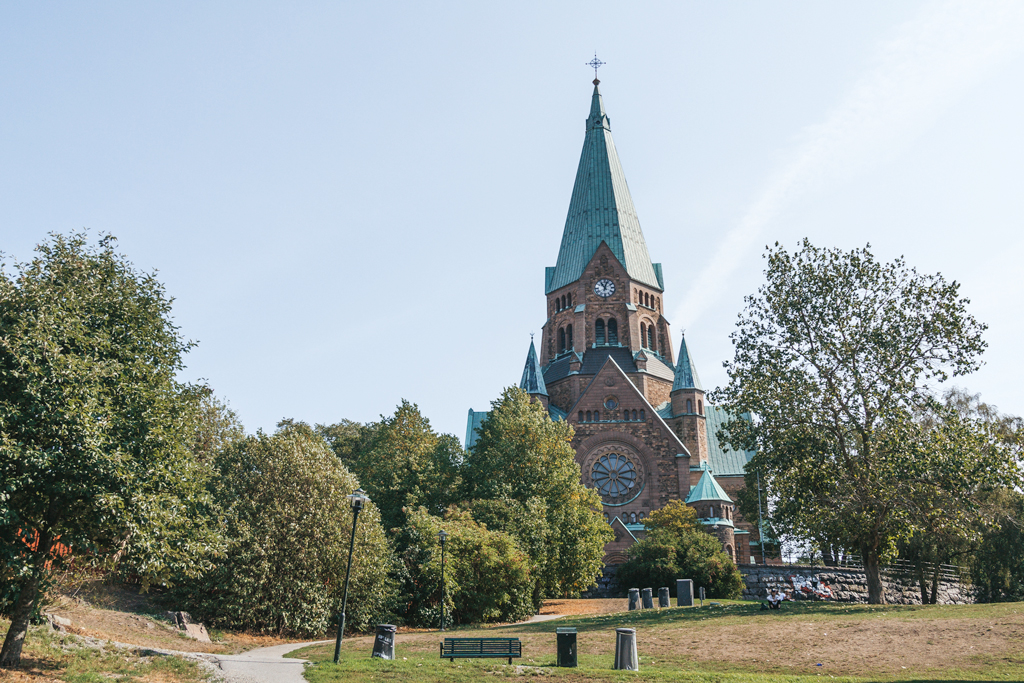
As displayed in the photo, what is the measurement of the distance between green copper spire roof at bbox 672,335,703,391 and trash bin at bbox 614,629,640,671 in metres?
45.8

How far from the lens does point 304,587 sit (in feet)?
79.4

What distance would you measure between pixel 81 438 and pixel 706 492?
146 ft

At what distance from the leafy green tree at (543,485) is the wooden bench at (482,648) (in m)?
15.5

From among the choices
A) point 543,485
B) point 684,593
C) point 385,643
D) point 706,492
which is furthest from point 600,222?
point 385,643

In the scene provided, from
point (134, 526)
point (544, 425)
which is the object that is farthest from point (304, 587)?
point (544, 425)

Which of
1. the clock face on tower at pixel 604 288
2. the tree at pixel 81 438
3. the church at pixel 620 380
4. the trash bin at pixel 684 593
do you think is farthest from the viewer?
the clock face on tower at pixel 604 288

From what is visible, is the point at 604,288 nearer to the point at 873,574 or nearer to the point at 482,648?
the point at 873,574

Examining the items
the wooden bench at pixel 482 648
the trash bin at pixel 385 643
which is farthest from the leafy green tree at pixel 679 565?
the trash bin at pixel 385 643

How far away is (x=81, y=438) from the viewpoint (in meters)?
13.1

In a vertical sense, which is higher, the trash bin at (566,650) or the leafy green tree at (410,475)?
the leafy green tree at (410,475)

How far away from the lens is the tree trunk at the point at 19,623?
42.2 feet

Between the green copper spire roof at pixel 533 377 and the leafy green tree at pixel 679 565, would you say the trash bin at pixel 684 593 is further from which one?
the green copper spire roof at pixel 533 377

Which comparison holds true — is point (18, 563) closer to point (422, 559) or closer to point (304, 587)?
point (304, 587)

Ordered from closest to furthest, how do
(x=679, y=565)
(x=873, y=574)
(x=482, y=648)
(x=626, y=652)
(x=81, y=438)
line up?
(x=81, y=438), (x=626, y=652), (x=482, y=648), (x=873, y=574), (x=679, y=565)
